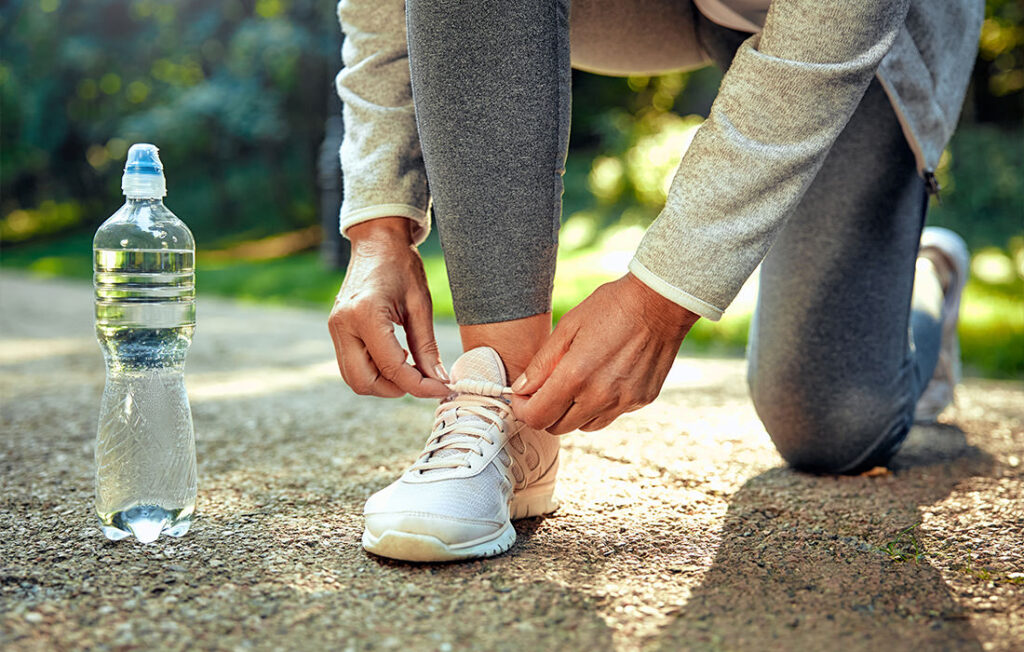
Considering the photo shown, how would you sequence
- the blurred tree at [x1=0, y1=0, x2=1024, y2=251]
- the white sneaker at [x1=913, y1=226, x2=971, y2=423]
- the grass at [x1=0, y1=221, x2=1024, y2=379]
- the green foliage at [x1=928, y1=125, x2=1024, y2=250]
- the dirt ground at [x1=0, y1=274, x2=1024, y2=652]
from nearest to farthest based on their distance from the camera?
the dirt ground at [x1=0, y1=274, x2=1024, y2=652] < the white sneaker at [x1=913, y1=226, x2=971, y2=423] < the grass at [x1=0, y1=221, x2=1024, y2=379] < the green foliage at [x1=928, y1=125, x2=1024, y2=250] < the blurred tree at [x1=0, y1=0, x2=1024, y2=251]

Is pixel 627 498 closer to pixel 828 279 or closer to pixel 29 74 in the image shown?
pixel 828 279

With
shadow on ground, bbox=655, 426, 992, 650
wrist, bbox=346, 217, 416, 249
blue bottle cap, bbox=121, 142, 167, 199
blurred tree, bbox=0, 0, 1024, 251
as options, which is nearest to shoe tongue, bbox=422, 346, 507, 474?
wrist, bbox=346, 217, 416, 249

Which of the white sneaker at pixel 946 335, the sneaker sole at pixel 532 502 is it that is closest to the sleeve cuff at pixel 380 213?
the sneaker sole at pixel 532 502

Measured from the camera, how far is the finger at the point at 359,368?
1.18m

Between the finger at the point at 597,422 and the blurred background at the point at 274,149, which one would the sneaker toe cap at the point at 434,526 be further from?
the blurred background at the point at 274,149

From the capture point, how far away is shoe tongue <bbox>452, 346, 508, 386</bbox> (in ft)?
3.96

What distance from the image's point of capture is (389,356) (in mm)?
1162

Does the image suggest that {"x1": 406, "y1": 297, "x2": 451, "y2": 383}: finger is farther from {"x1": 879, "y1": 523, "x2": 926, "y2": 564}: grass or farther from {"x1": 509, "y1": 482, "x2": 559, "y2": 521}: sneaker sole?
{"x1": 879, "y1": 523, "x2": 926, "y2": 564}: grass

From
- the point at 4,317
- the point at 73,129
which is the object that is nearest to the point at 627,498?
the point at 4,317

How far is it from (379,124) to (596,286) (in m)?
2.56

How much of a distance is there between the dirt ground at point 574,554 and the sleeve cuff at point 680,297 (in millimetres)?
343

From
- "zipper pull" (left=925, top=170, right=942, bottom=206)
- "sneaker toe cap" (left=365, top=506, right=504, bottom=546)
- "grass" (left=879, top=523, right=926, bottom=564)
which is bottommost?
"grass" (left=879, top=523, right=926, bottom=564)

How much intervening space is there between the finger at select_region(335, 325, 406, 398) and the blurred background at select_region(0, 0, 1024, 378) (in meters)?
2.74

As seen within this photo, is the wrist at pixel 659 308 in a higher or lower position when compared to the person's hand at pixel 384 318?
higher
